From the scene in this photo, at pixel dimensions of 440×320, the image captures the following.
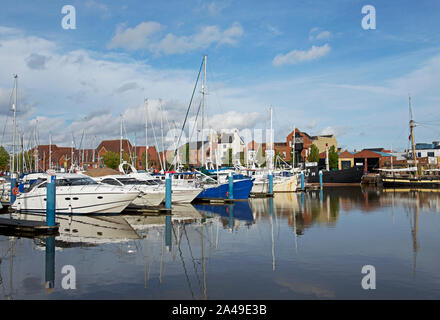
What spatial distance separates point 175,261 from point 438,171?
247ft

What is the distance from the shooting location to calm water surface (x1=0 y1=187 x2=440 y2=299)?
9641 millimetres

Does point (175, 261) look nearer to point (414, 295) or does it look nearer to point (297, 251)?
point (297, 251)

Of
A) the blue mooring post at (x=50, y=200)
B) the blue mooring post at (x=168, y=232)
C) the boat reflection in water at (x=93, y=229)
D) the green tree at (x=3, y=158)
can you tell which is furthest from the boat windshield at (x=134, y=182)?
the green tree at (x=3, y=158)

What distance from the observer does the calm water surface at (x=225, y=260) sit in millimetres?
9641

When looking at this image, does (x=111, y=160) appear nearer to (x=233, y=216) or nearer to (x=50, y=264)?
(x=233, y=216)

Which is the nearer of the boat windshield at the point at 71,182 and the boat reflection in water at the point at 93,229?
the boat reflection in water at the point at 93,229

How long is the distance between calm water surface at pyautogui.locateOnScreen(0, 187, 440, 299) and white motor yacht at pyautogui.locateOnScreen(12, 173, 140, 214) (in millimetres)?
1610

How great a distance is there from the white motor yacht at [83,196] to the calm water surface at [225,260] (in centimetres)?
161

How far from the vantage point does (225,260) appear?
12922 mm

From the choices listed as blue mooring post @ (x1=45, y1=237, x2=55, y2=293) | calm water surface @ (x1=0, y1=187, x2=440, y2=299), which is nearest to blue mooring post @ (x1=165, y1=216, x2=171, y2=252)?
calm water surface @ (x1=0, y1=187, x2=440, y2=299)

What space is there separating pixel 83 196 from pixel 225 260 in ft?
43.3

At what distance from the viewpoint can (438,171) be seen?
74.6 meters

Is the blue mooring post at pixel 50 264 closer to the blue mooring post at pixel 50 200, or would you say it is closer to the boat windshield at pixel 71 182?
the blue mooring post at pixel 50 200
